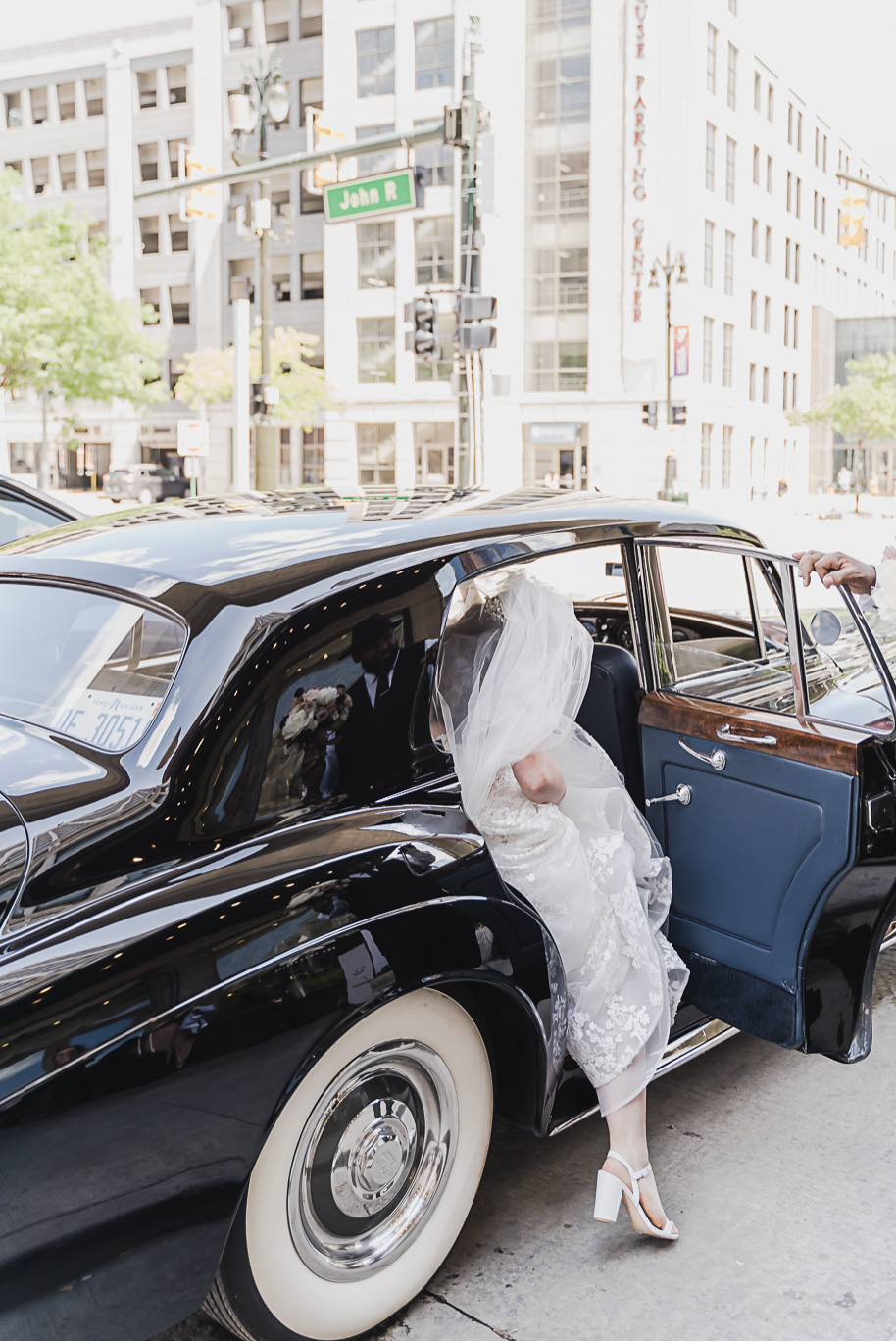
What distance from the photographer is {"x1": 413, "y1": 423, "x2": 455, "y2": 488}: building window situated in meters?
47.1

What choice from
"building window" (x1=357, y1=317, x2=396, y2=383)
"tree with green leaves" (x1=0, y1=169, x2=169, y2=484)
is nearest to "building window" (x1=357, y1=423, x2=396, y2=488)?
"building window" (x1=357, y1=317, x2=396, y2=383)

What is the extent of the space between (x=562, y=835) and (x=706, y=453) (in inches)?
1920

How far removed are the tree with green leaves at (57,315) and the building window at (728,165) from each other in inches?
1185

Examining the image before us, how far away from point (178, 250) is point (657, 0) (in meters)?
23.4

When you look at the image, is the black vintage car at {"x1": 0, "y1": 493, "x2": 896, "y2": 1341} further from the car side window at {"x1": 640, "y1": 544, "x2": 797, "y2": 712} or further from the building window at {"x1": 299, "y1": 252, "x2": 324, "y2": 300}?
the building window at {"x1": 299, "y1": 252, "x2": 324, "y2": 300}

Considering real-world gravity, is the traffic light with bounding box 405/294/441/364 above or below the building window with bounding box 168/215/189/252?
below

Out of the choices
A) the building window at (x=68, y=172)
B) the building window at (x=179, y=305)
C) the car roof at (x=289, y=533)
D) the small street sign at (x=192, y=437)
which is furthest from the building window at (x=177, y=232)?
the car roof at (x=289, y=533)

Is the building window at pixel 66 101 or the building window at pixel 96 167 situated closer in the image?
the building window at pixel 96 167

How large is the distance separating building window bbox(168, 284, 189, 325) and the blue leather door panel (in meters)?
54.6

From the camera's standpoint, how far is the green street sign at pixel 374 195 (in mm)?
14297

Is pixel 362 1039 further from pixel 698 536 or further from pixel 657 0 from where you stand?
pixel 657 0

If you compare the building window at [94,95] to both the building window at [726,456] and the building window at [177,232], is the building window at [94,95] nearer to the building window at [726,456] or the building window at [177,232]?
the building window at [177,232]

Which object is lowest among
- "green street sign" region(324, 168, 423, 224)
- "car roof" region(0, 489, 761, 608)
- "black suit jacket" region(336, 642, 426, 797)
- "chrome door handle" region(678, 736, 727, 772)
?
"chrome door handle" region(678, 736, 727, 772)

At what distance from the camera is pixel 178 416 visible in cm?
5388
